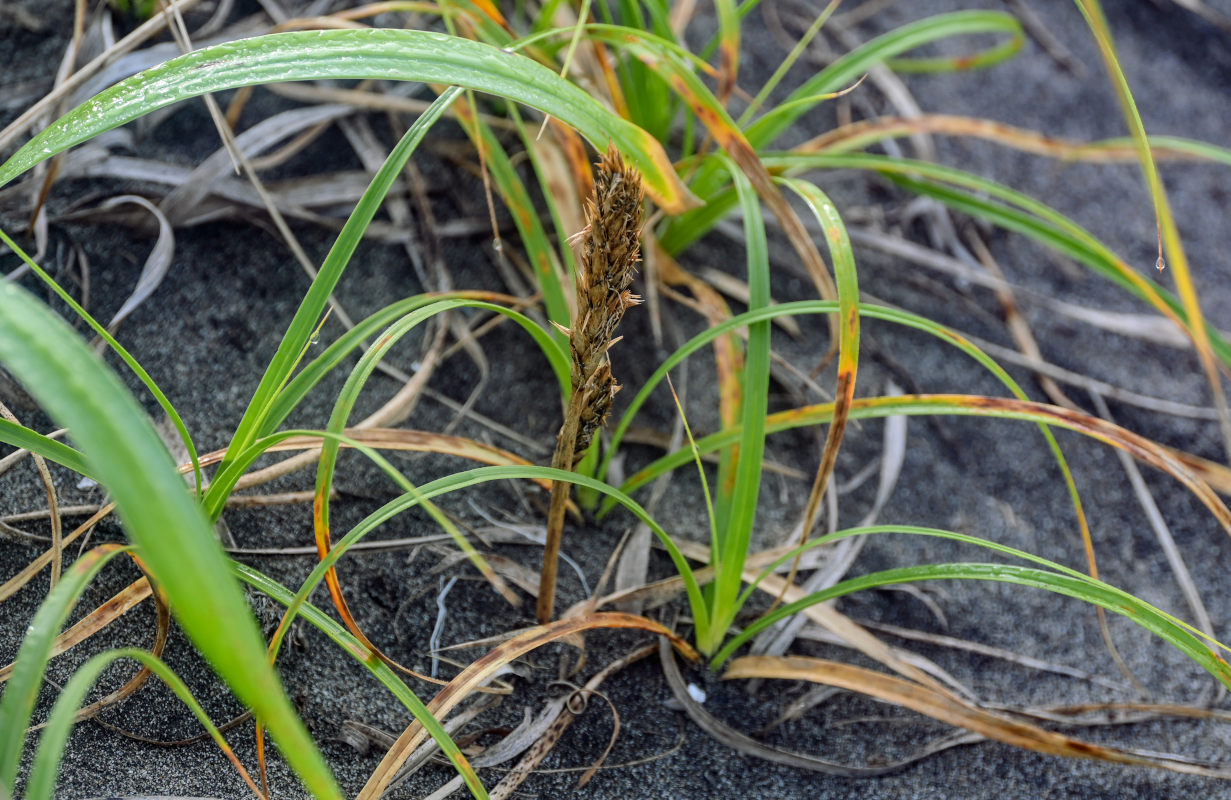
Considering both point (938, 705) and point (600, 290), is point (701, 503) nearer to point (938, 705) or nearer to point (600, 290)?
point (938, 705)

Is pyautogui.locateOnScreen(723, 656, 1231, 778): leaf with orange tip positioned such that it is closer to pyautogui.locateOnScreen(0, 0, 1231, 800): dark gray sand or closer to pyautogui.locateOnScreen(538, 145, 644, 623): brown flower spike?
pyautogui.locateOnScreen(0, 0, 1231, 800): dark gray sand

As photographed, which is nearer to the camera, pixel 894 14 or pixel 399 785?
pixel 399 785

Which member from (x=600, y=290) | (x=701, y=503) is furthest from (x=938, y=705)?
(x=600, y=290)

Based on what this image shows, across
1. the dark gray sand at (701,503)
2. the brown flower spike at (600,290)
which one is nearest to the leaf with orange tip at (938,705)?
the dark gray sand at (701,503)

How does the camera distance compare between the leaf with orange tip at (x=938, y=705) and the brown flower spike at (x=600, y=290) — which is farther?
the leaf with orange tip at (x=938, y=705)

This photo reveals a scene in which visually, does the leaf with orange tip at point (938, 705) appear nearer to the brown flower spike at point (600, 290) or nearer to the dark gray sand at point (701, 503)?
the dark gray sand at point (701, 503)

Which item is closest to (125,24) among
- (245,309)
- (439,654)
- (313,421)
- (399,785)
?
(245,309)

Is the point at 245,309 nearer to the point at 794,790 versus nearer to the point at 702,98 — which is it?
the point at 702,98
